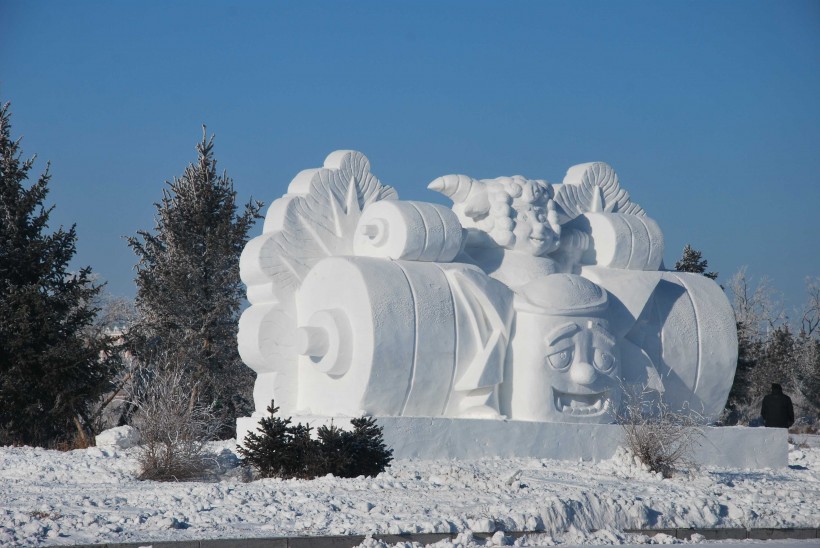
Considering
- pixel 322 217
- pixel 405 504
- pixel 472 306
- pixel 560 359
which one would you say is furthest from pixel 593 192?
pixel 405 504

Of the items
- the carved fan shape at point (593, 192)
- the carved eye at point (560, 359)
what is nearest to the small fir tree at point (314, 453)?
the carved eye at point (560, 359)

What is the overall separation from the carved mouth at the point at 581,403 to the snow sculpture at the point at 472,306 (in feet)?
0.05

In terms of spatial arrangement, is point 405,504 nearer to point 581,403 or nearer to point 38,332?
point 581,403

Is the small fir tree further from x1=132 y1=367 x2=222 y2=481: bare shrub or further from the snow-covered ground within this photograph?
x1=132 y1=367 x2=222 y2=481: bare shrub

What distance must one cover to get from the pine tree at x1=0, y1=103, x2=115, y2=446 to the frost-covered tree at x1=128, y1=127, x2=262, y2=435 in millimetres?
1897

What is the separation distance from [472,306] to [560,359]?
3.64 ft

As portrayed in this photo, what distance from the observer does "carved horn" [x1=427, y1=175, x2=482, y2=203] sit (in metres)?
12.6

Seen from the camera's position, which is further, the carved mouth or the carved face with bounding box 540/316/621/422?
the carved mouth

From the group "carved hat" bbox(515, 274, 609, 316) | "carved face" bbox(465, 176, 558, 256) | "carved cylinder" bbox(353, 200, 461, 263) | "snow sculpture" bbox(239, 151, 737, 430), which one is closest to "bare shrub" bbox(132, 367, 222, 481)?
"snow sculpture" bbox(239, 151, 737, 430)

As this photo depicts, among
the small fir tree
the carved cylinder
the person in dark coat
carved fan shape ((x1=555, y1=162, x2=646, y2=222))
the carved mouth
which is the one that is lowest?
the small fir tree

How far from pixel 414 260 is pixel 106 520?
546 cm

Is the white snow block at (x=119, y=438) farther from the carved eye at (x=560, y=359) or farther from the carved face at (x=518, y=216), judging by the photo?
the carved eye at (x=560, y=359)

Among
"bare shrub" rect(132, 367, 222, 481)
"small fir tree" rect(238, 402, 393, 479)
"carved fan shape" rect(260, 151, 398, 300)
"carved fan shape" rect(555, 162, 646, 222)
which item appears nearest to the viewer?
"small fir tree" rect(238, 402, 393, 479)

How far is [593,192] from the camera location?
13781 millimetres
